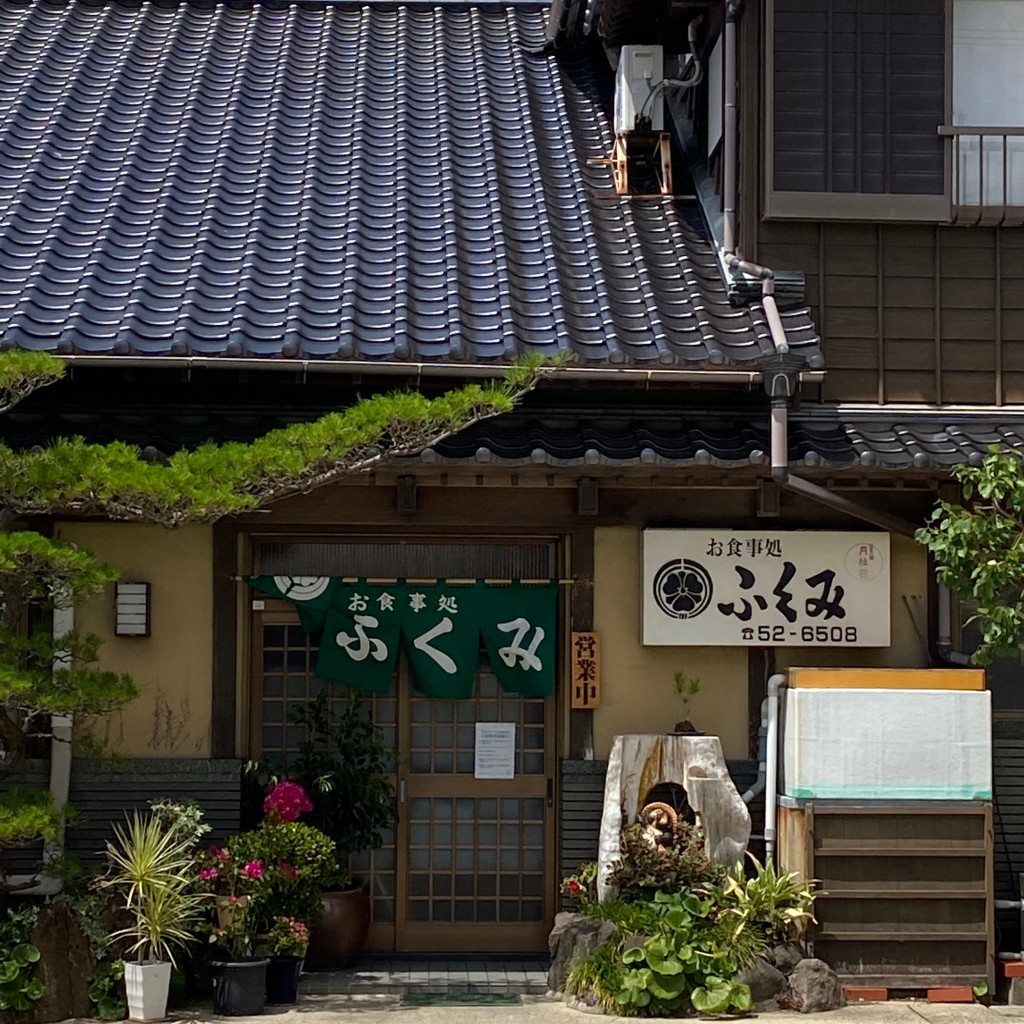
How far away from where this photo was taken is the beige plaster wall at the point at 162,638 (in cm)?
1068

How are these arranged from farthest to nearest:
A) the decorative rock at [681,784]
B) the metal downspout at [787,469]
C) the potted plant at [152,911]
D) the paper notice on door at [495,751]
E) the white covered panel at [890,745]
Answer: the paper notice on door at [495,751]
the decorative rock at [681,784]
the metal downspout at [787,469]
the white covered panel at [890,745]
the potted plant at [152,911]

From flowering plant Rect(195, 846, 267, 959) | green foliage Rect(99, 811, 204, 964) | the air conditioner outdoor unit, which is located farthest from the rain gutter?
the air conditioner outdoor unit

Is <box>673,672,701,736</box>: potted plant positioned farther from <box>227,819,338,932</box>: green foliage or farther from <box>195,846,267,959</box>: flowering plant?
<box>195,846,267,959</box>: flowering plant

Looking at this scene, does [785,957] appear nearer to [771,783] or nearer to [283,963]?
[771,783]

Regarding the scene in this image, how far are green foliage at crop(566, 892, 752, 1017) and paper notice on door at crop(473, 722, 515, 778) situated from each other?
69.7 inches

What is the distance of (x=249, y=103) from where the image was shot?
45.2ft

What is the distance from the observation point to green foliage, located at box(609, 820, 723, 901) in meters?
9.89

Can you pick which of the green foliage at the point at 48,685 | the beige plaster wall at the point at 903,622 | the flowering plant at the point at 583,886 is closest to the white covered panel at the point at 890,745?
the beige plaster wall at the point at 903,622

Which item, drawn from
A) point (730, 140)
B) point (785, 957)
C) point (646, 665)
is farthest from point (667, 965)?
point (730, 140)

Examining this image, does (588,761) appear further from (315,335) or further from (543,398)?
(315,335)

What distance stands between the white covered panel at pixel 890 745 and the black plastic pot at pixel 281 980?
10.9 feet

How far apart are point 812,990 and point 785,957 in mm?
262

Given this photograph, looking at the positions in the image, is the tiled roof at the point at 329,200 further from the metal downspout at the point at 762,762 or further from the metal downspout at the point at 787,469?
the metal downspout at the point at 762,762

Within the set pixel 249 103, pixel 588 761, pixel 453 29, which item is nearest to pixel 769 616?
pixel 588 761
